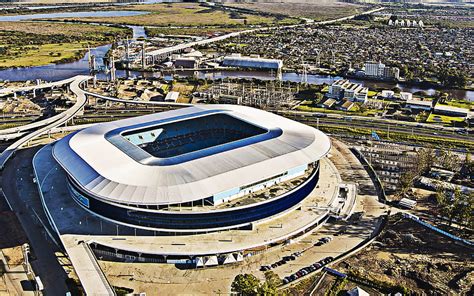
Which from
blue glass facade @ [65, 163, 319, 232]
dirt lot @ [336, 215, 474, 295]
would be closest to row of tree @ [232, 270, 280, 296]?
blue glass facade @ [65, 163, 319, 232]

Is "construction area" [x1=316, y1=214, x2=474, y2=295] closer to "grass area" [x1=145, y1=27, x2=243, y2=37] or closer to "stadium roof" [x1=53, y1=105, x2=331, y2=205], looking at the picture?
"stadium roof" [x1=53, y1=105, x2=331, y2=205]

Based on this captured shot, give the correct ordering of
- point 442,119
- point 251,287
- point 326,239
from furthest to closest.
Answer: point 442,119 → point 326,239 → point 251,287

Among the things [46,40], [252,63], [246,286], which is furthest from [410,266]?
[46,40]

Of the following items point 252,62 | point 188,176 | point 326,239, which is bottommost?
point 326,239

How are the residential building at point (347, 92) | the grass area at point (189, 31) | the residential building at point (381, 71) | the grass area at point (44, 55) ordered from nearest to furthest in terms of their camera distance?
the residential building at point (347, 92), the residential building at point (381, 71), the grass area at point (44, 55), the grass area at point (189, 31)

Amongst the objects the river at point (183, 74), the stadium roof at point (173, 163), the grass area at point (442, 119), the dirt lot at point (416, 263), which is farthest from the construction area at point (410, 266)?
the river at point (183, 74)

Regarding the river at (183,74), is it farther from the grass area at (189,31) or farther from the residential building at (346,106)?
the grass area at (189,31)

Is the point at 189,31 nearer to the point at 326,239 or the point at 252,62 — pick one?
the point at 252,62
